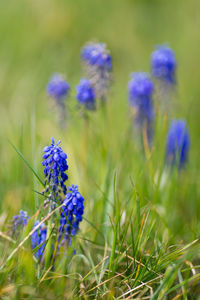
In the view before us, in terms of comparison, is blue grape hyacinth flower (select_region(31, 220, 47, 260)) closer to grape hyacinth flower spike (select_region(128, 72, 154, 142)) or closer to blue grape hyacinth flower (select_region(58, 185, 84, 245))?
blue grape hyacinth flower (select_region(58, 185, 84, 245))

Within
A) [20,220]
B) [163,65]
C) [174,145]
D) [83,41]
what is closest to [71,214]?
[20,220]

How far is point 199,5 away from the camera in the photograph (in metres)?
8.31

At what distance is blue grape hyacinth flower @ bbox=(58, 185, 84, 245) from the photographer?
244 cm

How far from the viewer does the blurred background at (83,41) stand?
695cm

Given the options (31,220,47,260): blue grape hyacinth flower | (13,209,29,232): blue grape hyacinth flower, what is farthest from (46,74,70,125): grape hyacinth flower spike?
(31,220,47,260): blue grape hyacinth flower

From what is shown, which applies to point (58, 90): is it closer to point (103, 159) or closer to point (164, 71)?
point (103, 159)

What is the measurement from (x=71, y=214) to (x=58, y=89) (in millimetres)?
1997

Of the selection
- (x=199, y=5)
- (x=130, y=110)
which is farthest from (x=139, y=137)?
(x=199, y=5)

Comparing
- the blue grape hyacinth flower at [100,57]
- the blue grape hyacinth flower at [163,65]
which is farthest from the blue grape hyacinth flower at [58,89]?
the blue grape hyacinth flower at [163,65]

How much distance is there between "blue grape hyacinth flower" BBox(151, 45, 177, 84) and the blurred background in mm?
2063

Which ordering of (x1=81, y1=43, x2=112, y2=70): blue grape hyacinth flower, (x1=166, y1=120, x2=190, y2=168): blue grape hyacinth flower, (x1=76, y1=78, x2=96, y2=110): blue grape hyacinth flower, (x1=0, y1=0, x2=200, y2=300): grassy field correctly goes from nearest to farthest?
(x1=0, y1=0, x2=200, y2=300): grassy field → (x1=81, y1=43, x2=112, y2=70): blue grape hyacinth flower → (x1=76, y1=78, x2=96, y2=110): blue grape hyacinth flower → (x1=166, y1=120, x2=190, y2=168): blue grape hyacinth flower

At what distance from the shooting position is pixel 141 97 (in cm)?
422

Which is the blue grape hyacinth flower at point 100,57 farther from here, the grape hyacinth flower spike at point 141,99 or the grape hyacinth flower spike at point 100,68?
the grape hyacinth flower spike at point 141,99

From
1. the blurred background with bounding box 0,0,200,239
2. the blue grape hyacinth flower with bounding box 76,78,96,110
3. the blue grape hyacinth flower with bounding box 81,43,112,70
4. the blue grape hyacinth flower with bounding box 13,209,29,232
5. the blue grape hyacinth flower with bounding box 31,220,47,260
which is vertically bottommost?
the blue grape hyacinth flower with bounding box 31,220,47,260
